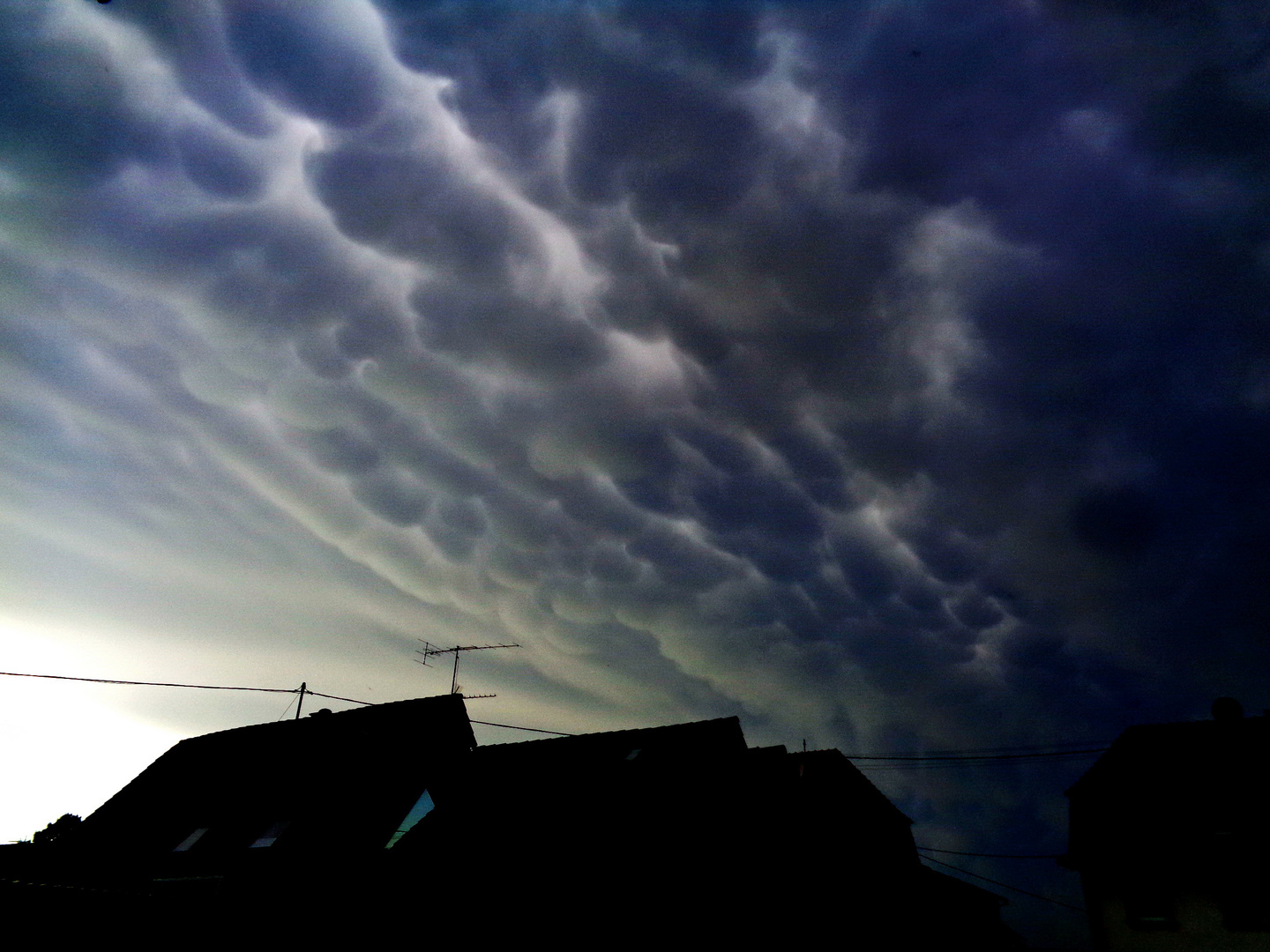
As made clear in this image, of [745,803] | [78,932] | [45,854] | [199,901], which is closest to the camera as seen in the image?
[78,932]

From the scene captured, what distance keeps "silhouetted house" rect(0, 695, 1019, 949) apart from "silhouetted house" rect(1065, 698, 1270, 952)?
19.1ft

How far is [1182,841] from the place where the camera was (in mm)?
21672

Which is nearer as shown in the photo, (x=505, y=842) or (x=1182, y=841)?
(x=1182, y=841)

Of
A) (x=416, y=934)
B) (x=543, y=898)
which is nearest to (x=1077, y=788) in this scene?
(x=543, y=898)

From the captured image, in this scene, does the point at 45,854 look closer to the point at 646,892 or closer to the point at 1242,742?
the point at 646,892

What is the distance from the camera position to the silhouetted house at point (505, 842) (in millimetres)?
20203

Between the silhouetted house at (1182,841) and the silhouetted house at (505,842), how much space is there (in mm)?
5831

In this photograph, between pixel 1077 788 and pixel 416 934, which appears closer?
pixel 416 934

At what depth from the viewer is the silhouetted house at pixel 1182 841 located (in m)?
20.3

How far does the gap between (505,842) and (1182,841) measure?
72.8 ft

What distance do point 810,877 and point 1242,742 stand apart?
57.5ft

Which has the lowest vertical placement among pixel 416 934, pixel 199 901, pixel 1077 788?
pixel 416 934

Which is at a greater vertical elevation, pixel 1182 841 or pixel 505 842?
pixel 1182 841

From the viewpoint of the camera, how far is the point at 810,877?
21.1 meters
